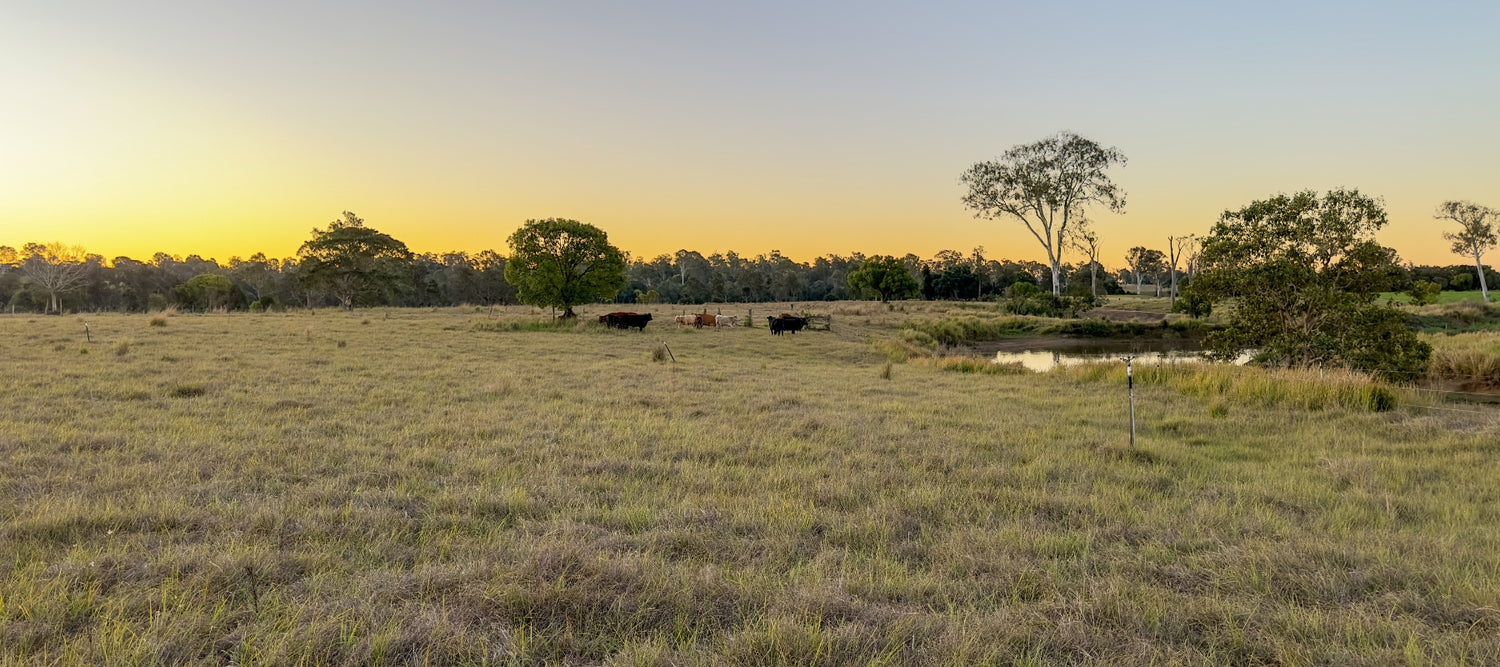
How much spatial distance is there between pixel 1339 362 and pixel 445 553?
19499 millimetres

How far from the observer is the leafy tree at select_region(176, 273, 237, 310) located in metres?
66.1

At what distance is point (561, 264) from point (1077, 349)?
28149 mm

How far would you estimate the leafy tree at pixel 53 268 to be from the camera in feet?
190

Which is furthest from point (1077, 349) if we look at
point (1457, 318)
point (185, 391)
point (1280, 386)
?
point (185, 391)

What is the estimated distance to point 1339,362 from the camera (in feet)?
51.0

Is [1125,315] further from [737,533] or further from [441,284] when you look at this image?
[441,284]

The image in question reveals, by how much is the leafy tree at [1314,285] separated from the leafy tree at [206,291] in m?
81.7

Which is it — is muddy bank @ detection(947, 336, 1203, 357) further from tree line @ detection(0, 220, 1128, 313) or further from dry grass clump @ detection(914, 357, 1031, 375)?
tree line @ detection(0, 220, 1128, 313)

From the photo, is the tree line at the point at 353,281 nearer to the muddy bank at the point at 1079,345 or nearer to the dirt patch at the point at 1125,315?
the dirt patch at the point at 1125,315

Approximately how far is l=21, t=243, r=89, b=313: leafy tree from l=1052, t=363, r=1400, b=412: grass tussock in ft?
262

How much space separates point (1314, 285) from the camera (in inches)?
631

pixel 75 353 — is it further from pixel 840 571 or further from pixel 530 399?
pixel 840 571

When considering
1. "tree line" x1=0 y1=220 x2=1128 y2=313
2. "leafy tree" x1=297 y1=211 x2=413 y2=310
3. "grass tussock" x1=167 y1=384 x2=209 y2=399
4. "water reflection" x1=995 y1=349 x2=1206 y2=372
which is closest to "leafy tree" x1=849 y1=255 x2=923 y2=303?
"tree line" x1=0 y1=220 x2=1128 y2=313

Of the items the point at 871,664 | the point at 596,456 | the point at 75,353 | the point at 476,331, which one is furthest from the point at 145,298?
the point at 871,664
